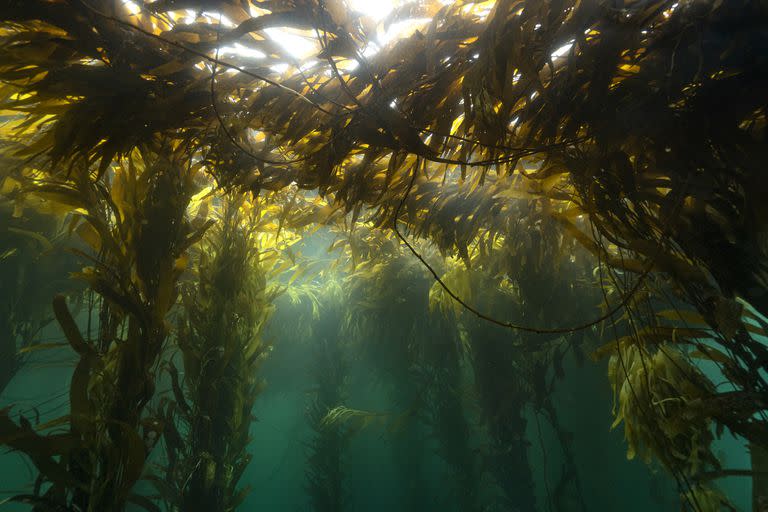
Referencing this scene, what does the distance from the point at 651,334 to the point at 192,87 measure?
226cm

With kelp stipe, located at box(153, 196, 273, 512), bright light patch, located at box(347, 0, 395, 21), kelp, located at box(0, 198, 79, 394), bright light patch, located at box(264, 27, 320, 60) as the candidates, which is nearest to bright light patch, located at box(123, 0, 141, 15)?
bright light patch, located at box(264, 27, 320, 60)

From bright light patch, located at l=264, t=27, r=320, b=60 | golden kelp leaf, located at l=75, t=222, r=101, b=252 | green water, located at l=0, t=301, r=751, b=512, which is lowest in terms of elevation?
green water, located at l=0, t=301, r=751, b=512

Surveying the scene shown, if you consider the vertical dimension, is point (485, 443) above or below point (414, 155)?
below

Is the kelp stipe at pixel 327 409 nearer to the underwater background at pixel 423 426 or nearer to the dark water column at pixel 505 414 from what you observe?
the underwater background at pixel 423 426

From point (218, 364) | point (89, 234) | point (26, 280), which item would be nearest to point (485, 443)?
point (218, 364)

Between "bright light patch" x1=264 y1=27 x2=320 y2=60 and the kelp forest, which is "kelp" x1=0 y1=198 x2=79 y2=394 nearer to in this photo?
the kelp forest

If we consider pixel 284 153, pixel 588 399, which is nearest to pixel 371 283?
pixel 284 153

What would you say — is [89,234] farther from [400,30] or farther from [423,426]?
[423,426]

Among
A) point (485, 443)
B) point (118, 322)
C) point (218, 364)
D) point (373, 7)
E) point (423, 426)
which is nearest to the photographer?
point (373, 7)

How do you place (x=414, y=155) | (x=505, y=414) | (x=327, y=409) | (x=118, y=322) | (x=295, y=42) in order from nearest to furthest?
(x=295, y=42) < (x=118, y=322) < (x=414, y=155) < (x=505, y=414) < (x=327, y=409)

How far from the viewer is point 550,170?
156 cm

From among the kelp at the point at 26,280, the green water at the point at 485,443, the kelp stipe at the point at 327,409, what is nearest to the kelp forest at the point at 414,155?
the green water at the point at 485,443

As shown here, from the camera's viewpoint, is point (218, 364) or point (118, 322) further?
point (218, 364)

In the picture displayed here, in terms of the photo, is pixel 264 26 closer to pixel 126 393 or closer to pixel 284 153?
pixel 284 153
